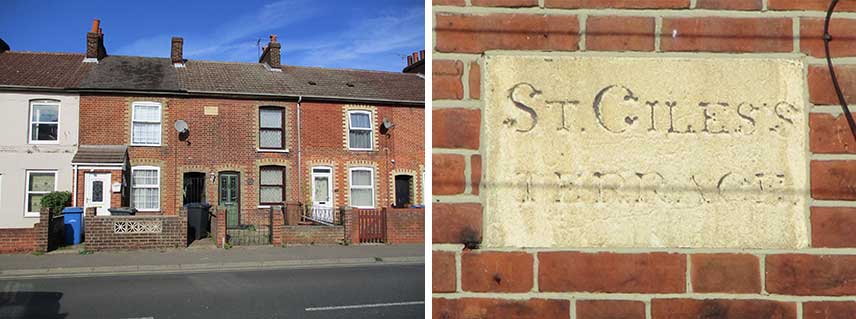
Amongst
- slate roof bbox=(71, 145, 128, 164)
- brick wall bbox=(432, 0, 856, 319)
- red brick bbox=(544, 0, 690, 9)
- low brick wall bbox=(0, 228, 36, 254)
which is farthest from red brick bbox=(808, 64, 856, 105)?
low brick wall bbox=(0, 228, 36, 254)

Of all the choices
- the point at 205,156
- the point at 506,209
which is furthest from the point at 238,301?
the point at 506,209

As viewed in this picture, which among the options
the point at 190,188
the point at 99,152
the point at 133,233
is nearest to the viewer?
the point at 99,152

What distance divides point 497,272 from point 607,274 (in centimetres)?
19

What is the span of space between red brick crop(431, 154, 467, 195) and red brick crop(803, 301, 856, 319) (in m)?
0.64

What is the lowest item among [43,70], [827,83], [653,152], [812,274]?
[812,274]

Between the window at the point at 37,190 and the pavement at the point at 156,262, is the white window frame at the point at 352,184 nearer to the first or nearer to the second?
the window at the point at 37,190

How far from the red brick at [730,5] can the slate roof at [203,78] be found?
1627 millimetres

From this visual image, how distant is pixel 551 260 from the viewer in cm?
105

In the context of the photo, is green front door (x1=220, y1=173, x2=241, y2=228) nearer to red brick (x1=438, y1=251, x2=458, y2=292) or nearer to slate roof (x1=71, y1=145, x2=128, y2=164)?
slate roof (x1=71, y1=145, x2=128, y2=164)

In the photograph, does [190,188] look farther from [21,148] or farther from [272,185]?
[272,185]

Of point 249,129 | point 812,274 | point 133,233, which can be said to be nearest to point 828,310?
point 812,274

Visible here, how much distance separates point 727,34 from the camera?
1070 mm

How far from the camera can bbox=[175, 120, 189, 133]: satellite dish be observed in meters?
4.69

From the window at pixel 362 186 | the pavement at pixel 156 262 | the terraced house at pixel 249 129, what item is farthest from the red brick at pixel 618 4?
the pavement at pixel 156 262
